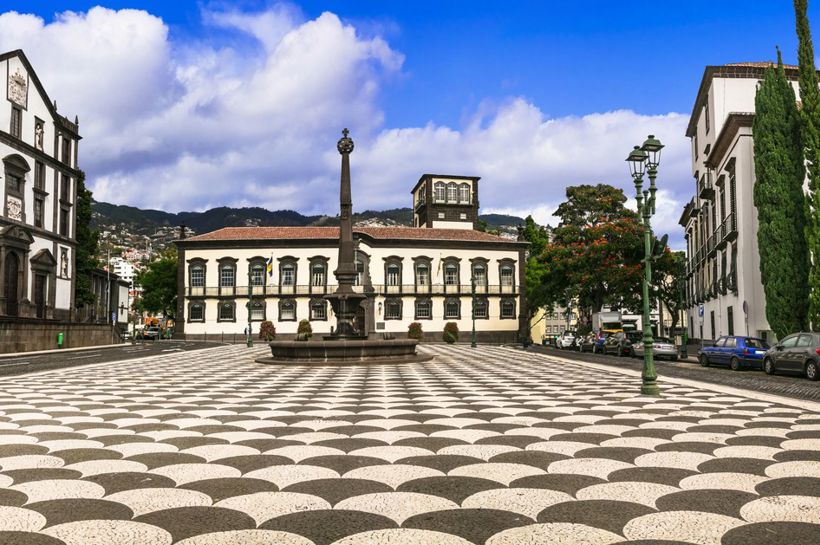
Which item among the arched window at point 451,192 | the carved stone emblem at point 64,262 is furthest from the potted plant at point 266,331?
the arched window at point 451,192

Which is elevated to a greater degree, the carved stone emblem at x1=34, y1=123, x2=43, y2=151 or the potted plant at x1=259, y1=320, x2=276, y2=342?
the carved stone emblem at x1=34, y1=123, x2=43, y2=151

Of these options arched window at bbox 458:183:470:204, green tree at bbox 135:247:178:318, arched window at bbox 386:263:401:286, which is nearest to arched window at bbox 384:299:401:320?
arched window at bbox 386:263:401:286

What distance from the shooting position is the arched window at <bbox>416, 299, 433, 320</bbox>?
213 feet

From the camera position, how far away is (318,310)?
63281mm

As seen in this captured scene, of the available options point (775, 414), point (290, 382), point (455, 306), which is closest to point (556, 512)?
point (775, 414)

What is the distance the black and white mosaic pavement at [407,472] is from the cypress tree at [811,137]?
1488 cm

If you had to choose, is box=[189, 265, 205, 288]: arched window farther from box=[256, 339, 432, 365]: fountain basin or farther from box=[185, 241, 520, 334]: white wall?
box=[256, 339, 432, 365]: fountain basin

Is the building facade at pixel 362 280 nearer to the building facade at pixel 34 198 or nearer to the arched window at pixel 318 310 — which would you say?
the arched window at pixel 318 310

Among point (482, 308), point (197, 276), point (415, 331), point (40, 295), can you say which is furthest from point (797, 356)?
point (197, 276)

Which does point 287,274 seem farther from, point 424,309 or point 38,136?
point 38,136

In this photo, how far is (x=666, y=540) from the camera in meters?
3.67

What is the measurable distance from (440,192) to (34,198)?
40.9 m

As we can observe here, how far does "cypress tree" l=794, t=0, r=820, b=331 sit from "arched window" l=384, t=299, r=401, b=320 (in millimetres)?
42554

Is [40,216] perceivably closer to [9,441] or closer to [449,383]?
[449,383]
